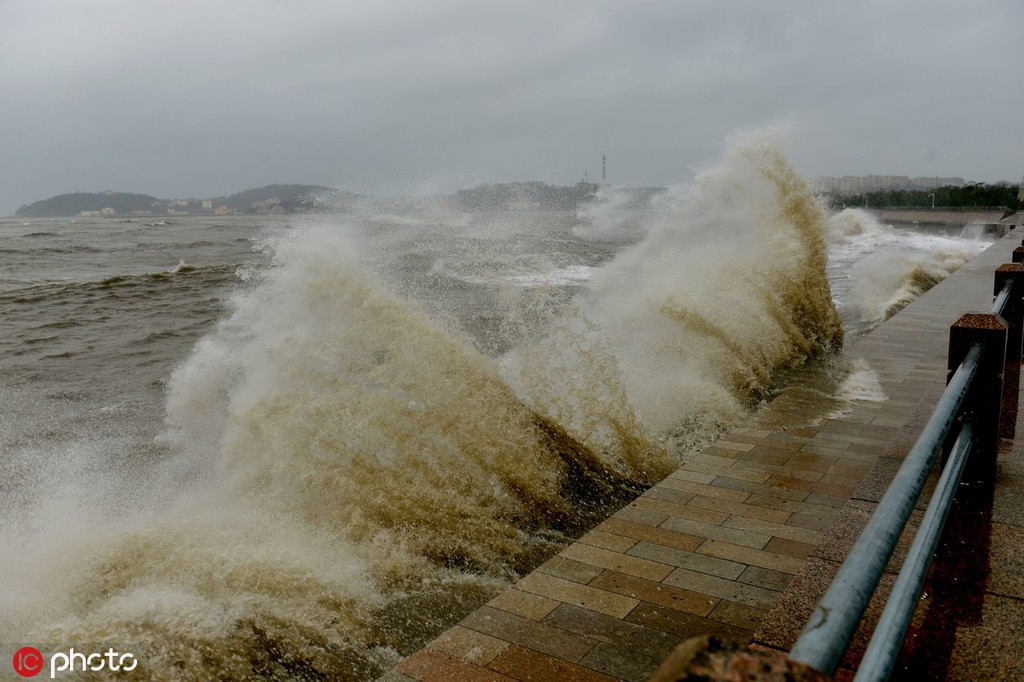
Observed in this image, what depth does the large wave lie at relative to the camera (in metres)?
3.34

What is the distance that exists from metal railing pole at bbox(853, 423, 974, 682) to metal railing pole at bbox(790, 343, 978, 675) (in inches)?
5.2

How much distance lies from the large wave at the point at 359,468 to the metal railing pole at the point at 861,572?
2.36 meters

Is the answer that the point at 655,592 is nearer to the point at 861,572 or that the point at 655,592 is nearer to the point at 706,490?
the point at 706,490

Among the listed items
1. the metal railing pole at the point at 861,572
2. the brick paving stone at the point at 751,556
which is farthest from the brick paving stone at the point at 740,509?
the metal railing pole at the point at 861,572

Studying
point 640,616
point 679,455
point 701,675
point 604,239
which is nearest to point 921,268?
point 679,455

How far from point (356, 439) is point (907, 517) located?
404cm

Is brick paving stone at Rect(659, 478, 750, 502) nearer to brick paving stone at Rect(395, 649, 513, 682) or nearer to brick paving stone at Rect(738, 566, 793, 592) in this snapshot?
brick paving stone at Rect(738, 566, 793, 592)

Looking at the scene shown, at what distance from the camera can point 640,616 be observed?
9.84 ft

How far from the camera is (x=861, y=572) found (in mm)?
1130

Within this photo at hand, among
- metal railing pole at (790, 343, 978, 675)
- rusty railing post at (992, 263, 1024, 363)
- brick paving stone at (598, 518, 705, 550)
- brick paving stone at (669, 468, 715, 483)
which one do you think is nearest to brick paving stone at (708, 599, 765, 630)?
brick paving stone at (598, 518, 705, 550)

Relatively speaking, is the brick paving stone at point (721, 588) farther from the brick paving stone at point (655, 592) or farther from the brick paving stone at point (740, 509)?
the brick paving stone at point (740, 509)

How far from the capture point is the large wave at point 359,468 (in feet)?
10.9

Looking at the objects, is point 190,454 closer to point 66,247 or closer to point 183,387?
point 183,387

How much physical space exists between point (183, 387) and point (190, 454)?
87.1 inches
